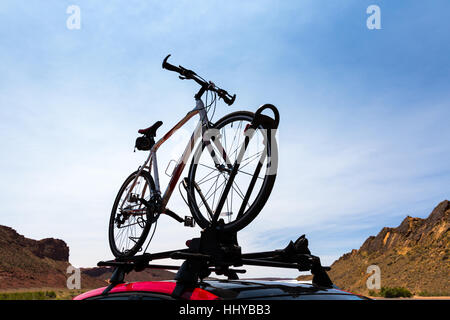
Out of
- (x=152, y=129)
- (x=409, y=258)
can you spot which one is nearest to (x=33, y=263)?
(x=409, y=258)

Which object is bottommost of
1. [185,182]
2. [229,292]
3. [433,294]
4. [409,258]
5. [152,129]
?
[433,294]

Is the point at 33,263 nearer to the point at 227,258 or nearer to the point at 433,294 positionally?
the point at 433,294

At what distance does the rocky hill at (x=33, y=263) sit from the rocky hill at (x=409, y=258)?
26.7 meters

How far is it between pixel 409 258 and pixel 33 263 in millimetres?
55426

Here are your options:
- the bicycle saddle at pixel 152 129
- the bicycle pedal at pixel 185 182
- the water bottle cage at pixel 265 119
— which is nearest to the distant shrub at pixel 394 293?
the bicycle saddle at pixel 152 129

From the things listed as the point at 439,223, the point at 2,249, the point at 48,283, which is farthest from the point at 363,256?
the point at 2,249

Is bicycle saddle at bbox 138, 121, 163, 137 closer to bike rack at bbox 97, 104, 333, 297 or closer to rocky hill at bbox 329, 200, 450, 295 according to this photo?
bike rack at bbox 97, 104, 333, 297

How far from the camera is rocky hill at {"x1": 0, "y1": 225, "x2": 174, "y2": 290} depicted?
6142 centimetres

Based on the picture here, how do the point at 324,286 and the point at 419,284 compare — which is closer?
the point at 324,286

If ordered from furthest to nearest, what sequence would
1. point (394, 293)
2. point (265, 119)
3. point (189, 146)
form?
point (394, 293), point (189, 146), point (265, 119)

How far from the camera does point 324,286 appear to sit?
10.7 ft

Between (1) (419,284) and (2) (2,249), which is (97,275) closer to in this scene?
(2) (2,249)

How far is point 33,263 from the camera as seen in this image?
6819 cm

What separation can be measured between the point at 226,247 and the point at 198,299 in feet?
2.89
